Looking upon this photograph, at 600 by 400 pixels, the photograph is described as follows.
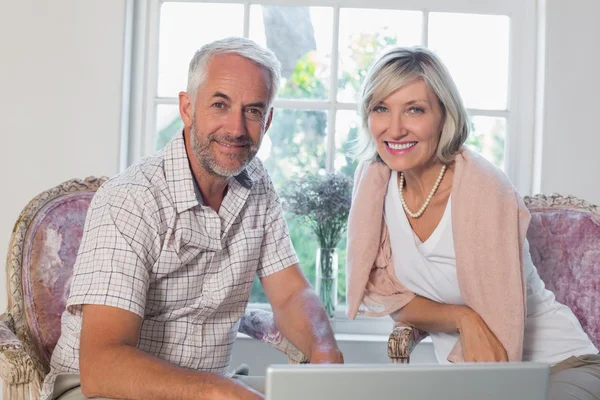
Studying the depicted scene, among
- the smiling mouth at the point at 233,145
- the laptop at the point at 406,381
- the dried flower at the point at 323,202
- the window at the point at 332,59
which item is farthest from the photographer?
the window at the point at 332,59

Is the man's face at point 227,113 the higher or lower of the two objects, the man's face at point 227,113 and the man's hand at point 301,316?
the higher

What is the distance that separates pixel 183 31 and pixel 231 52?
1225 millimetres

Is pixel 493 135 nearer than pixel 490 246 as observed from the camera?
No

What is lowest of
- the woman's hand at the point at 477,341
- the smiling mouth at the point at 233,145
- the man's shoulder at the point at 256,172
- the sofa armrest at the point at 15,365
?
the sofa armrest at the point at 15,365

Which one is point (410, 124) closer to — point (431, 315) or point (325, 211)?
point (431, 315)

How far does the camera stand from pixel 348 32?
3025 millimetres

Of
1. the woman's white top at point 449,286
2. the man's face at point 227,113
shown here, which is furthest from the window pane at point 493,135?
the man's face at point 227,113

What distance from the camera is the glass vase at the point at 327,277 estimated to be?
2778mm

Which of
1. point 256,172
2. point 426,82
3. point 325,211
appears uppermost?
point 426,82

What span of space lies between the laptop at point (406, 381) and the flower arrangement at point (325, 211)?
1.68 meters

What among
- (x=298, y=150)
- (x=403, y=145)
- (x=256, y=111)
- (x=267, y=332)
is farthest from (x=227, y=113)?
(x=298, y=150)

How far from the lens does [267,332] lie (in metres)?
2.15

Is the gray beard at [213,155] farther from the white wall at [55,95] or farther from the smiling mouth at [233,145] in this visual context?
the white wall at [55,95]

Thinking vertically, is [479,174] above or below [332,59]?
below
